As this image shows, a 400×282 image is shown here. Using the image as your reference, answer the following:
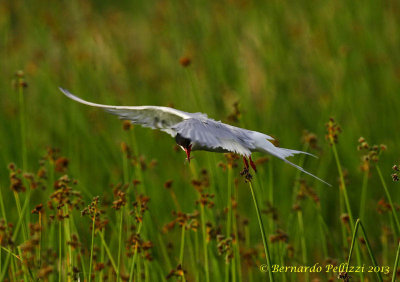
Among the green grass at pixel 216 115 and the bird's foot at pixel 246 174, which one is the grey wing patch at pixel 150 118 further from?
the bird's foot at pixel 246 174

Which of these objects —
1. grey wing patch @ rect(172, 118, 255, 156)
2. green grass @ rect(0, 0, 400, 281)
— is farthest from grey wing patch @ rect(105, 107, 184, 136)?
grey wing patch @ rect(172, 118, 255, 156)

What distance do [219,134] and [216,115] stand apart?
182cm

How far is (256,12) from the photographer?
4836 mm

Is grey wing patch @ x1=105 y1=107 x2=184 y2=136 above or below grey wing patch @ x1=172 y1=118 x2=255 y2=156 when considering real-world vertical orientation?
above

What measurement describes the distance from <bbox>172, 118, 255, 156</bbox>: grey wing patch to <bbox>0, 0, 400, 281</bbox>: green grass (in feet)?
1.42

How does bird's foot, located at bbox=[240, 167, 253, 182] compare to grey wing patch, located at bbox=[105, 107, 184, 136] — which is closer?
bird's foot, located at bbox=[240, 167, 253, 182]

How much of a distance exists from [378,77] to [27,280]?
2804 millimetres

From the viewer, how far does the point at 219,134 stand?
1849 mm

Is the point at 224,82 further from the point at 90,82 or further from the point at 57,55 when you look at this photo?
the point at 57,55

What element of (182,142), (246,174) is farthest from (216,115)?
(246,174)

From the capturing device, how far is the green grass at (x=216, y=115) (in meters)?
2.66

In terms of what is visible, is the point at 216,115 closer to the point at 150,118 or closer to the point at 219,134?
the point at 150,118

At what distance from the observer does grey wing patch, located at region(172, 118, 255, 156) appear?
5.83 ft

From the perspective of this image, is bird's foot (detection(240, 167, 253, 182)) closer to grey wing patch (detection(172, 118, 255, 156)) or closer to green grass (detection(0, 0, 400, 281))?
grey wing patch (detection(172, 118, 255, 156))
